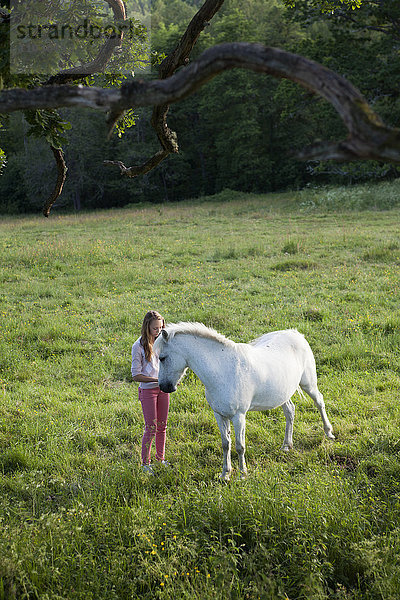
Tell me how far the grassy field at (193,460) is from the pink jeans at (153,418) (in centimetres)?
21

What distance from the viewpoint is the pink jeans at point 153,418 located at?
190 inches

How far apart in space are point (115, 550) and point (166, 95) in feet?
11.4

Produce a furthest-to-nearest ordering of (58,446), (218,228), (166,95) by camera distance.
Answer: (218,228) → (58,446) → (166,95)

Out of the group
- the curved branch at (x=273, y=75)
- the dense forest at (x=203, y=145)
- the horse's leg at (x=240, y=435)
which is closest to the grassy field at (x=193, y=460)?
the horse's leg at (x=240, y=435)

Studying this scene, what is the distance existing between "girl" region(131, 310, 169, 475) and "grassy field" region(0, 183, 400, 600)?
0.35m

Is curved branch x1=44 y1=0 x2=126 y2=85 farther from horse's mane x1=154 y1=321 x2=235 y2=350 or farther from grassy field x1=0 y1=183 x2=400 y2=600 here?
grassy field x1=0 y1=183 x2=400 y2=600

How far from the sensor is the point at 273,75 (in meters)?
2.02

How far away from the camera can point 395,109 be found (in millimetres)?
33219

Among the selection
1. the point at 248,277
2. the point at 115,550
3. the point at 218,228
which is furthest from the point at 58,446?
the point at 218,228

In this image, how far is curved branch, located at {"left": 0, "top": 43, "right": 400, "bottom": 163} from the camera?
1758 mm

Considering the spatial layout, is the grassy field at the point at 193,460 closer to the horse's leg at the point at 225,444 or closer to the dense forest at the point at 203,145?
the horse's leg at the point at 225,444

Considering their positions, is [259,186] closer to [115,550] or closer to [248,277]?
[248,277]

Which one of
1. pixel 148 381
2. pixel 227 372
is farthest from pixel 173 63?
pixel 148 381

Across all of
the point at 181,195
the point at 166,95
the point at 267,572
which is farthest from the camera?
the point at 181,195
